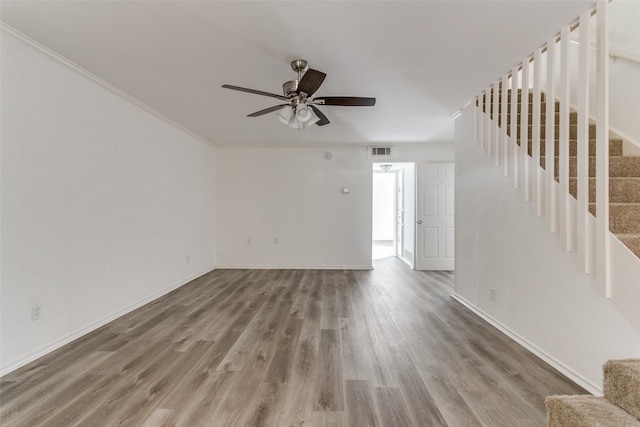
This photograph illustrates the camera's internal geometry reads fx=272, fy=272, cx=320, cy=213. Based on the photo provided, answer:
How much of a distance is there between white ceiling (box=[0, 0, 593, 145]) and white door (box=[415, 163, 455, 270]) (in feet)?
7.55

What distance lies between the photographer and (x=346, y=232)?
216 inches

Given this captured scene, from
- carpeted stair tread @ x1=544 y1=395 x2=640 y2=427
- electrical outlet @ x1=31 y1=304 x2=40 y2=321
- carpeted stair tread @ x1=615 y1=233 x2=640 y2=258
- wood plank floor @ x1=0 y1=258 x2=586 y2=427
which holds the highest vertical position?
carpeted stair tread @ x1=615 y1=233 x2=640 y2=258

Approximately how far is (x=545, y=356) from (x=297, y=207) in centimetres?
425

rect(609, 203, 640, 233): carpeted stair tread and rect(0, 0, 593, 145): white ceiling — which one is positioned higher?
rect(0, 0, 593, 145): white ceiling

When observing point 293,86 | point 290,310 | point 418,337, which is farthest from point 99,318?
point 418,337

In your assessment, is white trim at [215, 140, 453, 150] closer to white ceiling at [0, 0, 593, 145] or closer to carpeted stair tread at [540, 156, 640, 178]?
white ceiling at [0, 0, 593, 145]

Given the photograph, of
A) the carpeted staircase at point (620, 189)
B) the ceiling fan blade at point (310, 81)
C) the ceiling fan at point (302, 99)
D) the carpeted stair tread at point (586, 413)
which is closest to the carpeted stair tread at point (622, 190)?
the carpeted staircase at point (620, 189)

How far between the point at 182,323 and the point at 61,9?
273cm

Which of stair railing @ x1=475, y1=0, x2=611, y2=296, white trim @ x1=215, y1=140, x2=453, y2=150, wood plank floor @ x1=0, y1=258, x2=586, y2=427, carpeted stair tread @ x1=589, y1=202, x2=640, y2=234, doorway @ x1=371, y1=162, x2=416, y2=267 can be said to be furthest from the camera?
doorway @ x1=371, y1=162, x2=416, y2=267

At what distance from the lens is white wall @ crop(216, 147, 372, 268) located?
5.49 m

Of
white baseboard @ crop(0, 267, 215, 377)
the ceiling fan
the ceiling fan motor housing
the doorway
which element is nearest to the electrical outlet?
white baseboard @ crop(0, 267, 215, 377)

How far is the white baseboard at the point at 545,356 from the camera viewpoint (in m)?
1.78

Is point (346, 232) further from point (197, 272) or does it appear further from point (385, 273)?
point (197, 272)

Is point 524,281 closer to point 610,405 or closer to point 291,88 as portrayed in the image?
point 610,405
